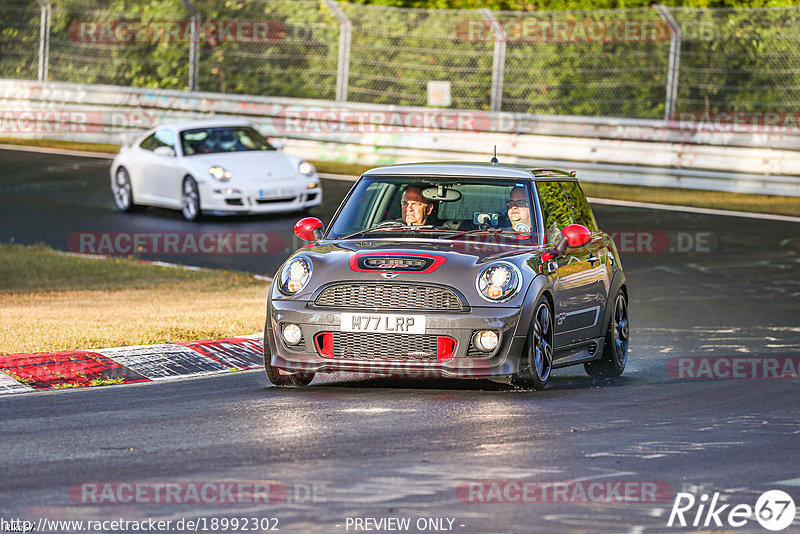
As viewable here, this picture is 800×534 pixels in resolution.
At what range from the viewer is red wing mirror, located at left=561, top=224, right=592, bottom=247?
10.0 metres

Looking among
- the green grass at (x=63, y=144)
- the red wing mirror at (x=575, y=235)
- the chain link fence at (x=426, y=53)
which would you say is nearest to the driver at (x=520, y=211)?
the red wing mirror at (x=575, y=235)

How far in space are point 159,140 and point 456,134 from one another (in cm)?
561

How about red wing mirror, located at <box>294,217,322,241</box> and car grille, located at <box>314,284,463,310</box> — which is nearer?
car grille, located at <box>314,284,463,310</box>

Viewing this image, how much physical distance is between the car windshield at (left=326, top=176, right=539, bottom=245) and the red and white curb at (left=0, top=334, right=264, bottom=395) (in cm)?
140

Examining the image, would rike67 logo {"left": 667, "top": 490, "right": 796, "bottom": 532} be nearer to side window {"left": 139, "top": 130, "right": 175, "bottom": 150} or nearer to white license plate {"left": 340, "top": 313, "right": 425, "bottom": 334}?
white license plate {"left": 340, "top": 313, "right": 425, "bottom": 334}

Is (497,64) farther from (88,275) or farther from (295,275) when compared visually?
(295,275)

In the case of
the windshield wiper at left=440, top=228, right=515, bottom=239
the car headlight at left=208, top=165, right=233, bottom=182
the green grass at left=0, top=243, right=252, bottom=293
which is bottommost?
the green grass at left=0, top=243, right=252, bottom=293

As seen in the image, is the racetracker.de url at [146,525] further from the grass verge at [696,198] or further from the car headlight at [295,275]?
the grass verge at [696,198]

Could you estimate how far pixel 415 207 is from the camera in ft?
34.0

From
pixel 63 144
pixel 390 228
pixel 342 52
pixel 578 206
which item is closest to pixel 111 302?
pixel 390 228

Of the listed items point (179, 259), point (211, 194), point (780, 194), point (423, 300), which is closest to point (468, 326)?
point (423, 300)

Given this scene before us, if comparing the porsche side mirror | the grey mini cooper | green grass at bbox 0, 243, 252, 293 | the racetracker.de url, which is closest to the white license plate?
the grey mini cooper

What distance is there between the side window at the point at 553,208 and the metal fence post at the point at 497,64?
14777mm

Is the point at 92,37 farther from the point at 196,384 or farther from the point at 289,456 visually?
the point at 289,456
